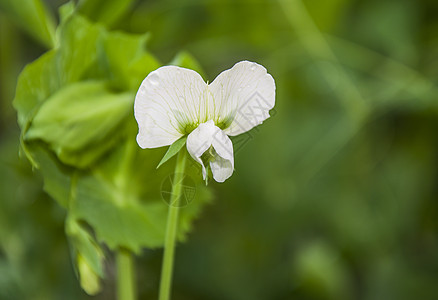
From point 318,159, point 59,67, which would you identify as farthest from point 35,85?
point 318,159

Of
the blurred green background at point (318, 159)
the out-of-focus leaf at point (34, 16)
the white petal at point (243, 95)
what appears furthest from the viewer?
the blurred green background at point (318, 159)

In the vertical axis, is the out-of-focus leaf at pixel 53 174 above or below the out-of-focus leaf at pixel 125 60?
below

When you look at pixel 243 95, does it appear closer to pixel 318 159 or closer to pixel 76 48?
pixel 76 48

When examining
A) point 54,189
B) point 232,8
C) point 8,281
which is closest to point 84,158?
point 54,189

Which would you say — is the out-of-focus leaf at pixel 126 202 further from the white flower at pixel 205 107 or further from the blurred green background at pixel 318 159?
the blurred green background at pixel 318 159

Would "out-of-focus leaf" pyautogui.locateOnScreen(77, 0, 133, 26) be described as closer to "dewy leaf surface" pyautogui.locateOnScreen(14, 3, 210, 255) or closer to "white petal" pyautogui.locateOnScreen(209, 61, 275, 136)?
"dewy leaf surface" pyautogui.locateOnScreen(14, 3, 210, 255)

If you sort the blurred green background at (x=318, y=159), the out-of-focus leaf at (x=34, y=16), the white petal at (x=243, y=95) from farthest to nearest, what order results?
the blurred green background at (x=318, y=159) → the out-of-focus leaf at (x=34, y=16) → the white petal at (x=243, y=95)

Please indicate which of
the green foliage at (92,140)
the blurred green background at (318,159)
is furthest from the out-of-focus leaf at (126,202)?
the blurred green background at (318,159)
